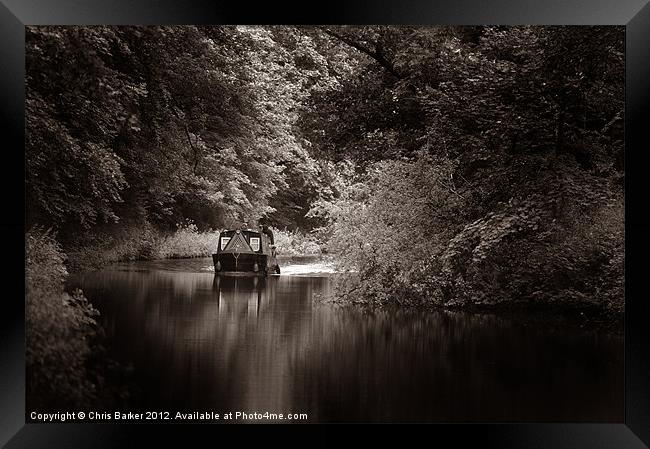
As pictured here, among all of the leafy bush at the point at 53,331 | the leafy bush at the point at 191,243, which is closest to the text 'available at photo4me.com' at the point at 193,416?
the leafy bush at the point at 53,331

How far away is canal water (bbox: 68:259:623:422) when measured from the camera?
18.9ft

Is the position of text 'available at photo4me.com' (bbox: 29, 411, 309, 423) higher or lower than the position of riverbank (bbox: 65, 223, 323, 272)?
lower

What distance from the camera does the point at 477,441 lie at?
5672 millimetres

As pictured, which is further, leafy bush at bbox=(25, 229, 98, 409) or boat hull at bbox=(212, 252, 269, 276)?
boat hull at bbox=(212, 252, 269, 276)

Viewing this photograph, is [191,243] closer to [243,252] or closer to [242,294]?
[243,252]

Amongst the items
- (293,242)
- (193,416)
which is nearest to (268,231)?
(293,242)

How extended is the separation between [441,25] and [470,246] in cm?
194

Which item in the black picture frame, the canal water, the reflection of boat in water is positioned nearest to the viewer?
the black picture frame

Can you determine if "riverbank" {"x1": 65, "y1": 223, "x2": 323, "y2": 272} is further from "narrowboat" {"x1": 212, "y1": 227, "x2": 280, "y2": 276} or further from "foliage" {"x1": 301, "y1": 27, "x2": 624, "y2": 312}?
"foliage" {"x1": 301, "y1": 27, "x2": 624, "y2": 312}

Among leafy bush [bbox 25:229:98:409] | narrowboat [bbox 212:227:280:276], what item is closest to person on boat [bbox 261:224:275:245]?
narrowboat [bbox 212:227:280:276]

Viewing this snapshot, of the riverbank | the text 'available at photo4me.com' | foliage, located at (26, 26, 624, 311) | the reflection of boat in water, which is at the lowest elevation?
the text 'available at photo4me.com'

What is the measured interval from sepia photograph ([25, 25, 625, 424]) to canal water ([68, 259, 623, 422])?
0.02m
